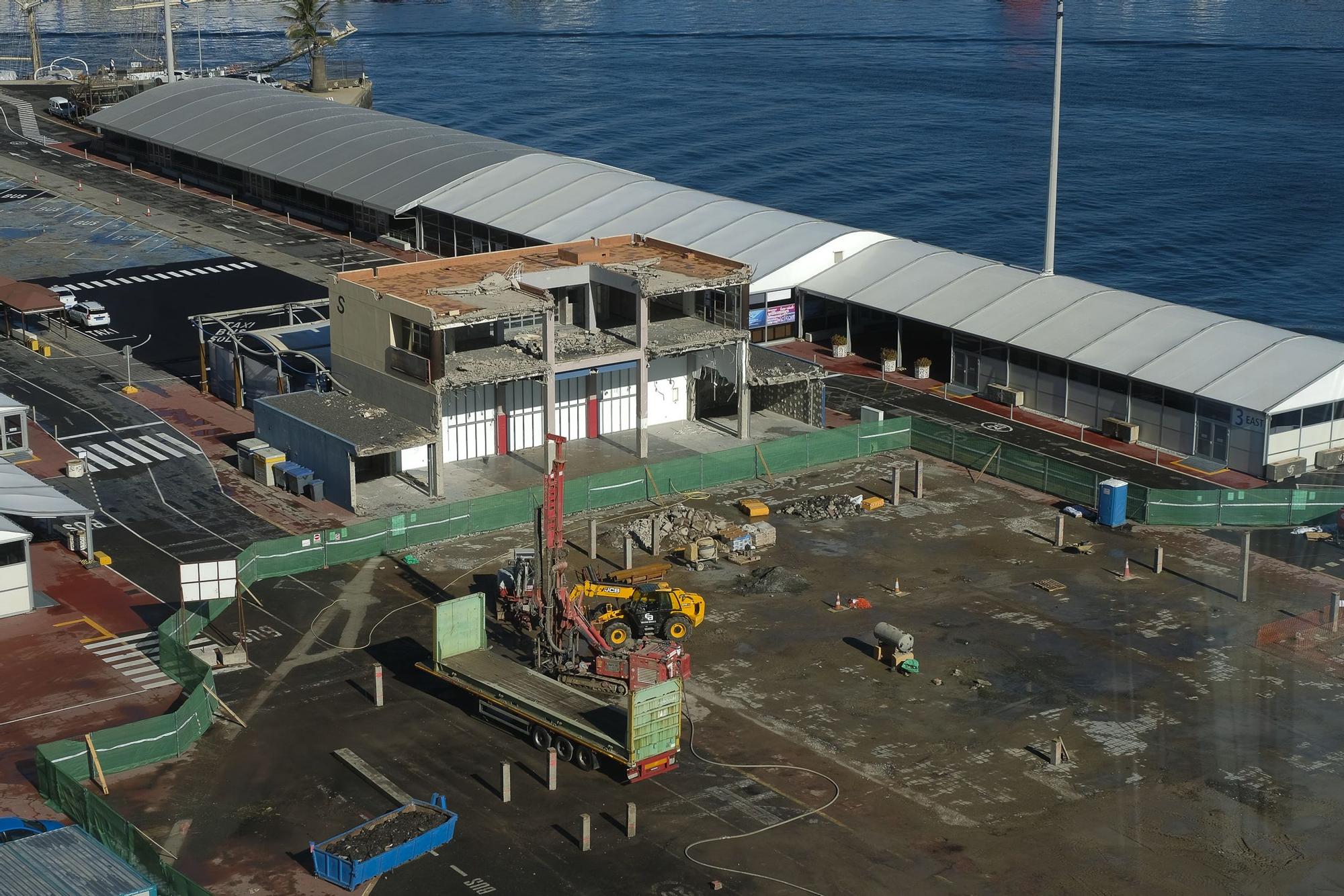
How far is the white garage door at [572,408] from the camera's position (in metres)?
81.0

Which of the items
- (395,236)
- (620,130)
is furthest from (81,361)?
(620,130)

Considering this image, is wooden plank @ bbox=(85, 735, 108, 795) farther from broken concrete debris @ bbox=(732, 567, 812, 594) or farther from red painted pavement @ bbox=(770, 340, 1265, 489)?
red painted pavement @ bbox=(770, 340, 1265, 489)

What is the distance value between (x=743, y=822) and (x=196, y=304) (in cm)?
6897

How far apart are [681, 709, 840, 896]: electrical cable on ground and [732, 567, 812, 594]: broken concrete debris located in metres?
11.1

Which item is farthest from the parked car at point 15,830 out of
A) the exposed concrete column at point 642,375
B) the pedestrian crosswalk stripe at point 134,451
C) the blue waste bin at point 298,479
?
the exposed concrete column at point 642,375

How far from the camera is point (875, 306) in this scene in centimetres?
9350

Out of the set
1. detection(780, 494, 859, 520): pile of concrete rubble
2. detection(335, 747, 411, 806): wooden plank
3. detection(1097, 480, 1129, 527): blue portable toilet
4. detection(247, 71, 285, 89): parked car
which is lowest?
detection(335, 747, 411, 806): wooden plank

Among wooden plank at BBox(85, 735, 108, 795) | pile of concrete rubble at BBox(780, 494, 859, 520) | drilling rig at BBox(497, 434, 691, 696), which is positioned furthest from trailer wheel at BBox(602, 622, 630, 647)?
wooden plank at BBox(85, 735, 108, 795)

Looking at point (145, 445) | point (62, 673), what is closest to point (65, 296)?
point (145, 445)

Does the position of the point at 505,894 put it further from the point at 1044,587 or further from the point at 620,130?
the point at 620,130

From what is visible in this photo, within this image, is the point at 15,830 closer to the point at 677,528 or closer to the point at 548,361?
the point at 677,528

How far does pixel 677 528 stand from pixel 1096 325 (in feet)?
95.2

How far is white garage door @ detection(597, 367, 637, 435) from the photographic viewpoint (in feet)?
270

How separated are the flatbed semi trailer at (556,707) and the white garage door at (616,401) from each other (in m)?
26.2
